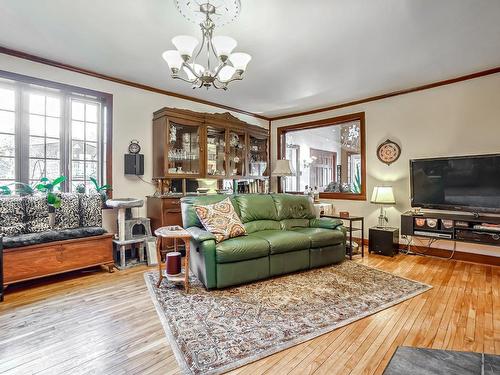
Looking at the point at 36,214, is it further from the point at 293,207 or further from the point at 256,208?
the point at 293,207

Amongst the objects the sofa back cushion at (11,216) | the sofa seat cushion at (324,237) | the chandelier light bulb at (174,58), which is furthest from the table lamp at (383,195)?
the sofa back cushion at (11,216)

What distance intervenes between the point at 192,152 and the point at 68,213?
74.7 inches

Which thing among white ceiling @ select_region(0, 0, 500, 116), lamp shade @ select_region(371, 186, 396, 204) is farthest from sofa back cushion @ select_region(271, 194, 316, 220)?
white ceiling @ select_region(0, 0, 500, 116)

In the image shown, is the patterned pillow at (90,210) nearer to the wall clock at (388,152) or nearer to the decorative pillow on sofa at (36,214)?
the decorative pillow on sofa at (36,214)

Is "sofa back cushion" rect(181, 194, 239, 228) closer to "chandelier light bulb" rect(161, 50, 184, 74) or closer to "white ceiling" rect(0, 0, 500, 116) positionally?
"chandelier light bulb" rect(161, 50, 184, 74)

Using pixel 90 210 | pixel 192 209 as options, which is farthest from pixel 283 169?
pixel 90 210

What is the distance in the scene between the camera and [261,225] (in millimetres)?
3717

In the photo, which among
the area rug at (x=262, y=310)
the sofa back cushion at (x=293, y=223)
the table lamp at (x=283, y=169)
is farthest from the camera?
the table lamp at (x=283, y=169)

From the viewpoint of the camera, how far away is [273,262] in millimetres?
3072

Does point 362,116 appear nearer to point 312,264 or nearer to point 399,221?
point 399,221

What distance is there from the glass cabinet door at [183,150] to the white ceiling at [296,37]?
72 centimetres

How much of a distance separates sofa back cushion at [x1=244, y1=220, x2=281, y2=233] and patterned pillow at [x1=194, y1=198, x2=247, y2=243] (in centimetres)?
34

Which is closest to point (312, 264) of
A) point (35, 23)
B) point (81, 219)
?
point (81, 219)

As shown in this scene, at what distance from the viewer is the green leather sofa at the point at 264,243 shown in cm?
277
